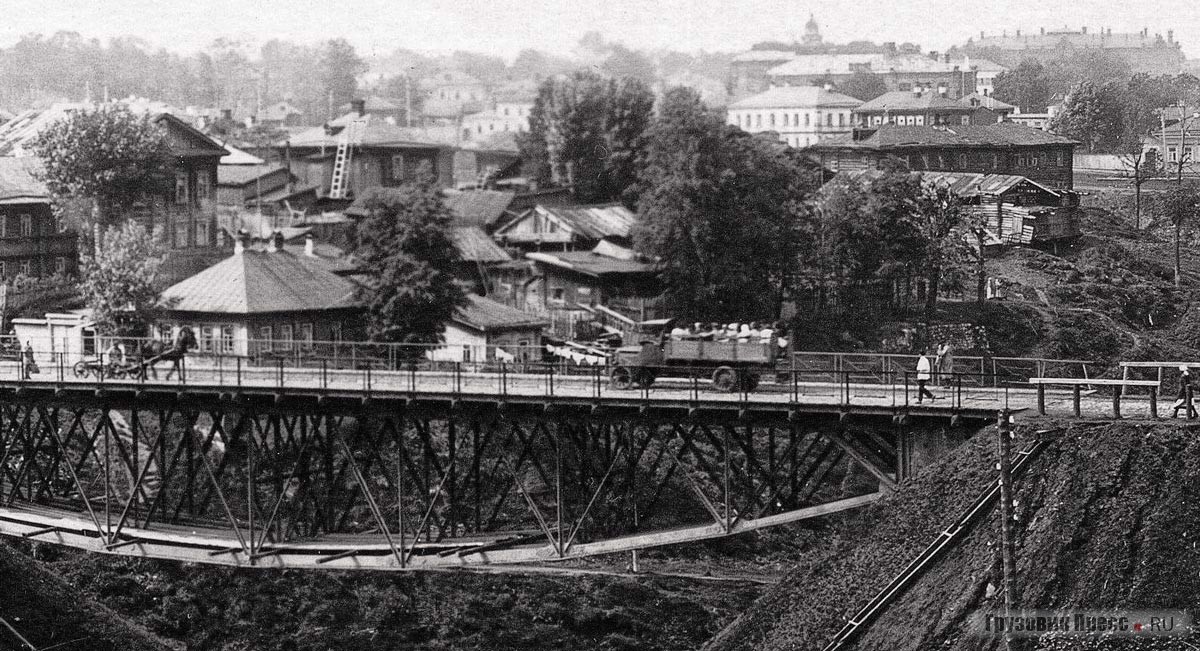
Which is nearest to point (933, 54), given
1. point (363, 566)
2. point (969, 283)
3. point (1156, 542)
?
point (969, 283)

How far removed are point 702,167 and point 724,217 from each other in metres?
2.09

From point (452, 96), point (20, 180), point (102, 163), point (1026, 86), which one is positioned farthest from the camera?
point (452, 96)

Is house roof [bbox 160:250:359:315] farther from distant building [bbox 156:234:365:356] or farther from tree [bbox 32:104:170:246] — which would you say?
tree [bbox 32:104:170:246]

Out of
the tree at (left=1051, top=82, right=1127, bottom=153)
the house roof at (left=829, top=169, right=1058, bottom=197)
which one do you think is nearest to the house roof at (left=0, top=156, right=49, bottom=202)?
the house roof at (left=829, top=169, right=1058, bottom=197)

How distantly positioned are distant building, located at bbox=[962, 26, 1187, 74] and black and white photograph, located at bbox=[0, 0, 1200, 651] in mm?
131

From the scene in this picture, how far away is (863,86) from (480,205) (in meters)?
20.1

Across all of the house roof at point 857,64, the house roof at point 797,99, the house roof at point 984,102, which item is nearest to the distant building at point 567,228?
the house roof at point 797,99

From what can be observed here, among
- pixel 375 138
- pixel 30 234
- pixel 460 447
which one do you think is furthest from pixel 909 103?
pixel 375 138

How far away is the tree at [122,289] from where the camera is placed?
56.5m

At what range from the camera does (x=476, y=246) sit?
71.6 m

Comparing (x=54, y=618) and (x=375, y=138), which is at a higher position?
(x=375, y=138)

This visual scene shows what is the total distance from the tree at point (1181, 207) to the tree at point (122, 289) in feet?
113

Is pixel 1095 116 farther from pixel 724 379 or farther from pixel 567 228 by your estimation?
pixel 724 379

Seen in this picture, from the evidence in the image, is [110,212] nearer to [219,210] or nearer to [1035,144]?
[219,210]
